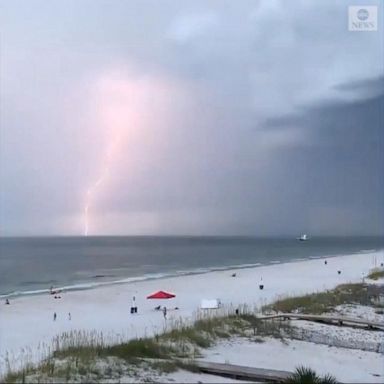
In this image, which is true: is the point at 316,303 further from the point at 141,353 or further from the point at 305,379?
the point at 305,379

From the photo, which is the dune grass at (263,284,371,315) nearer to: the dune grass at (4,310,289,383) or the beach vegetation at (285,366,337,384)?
the dune grass at (4,310,289,383)

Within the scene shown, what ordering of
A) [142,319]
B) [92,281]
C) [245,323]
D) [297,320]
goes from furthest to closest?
1. [92,281]
2. [142,319]
3. [297,320]
4. [245,323]

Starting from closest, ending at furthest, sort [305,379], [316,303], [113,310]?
[305,379]
[316,303]
[113,310]

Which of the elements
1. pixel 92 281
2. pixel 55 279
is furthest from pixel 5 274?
pixel 92 281

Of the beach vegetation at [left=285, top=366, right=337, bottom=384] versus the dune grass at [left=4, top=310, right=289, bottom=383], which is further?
the dune grass at [left=4, top=310, right=289, bottom=383]

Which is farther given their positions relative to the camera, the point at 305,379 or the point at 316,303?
the point at 316,303

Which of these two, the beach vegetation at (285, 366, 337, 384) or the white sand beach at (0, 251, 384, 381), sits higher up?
the beach vegetation at (285, 366, 337, 384)

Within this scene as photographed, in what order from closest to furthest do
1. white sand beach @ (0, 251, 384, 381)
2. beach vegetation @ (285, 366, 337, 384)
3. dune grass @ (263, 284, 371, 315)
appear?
beach vegetation @ (285, 366, 337, 384), white sand beach @ (0, 251, 384, 381), dune grass @ (263, 284, 371, 315)

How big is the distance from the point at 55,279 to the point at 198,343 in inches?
1599

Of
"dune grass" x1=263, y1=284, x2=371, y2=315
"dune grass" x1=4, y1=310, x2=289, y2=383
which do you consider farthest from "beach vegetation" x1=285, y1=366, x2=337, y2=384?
"dune grass" x1=263, y1=284, x2=371, y2=315

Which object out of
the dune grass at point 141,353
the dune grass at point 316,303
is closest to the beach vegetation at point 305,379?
the dune grass at point 141,353

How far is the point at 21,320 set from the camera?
74.4ft

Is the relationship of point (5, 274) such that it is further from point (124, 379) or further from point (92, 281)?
point (124, 379)

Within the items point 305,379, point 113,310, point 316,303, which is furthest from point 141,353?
point 113,310
